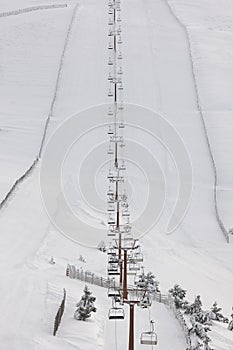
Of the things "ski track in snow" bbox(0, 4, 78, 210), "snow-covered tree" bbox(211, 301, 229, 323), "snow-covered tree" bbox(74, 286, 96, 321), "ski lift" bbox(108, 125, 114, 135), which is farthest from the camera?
"ski lift" bbox(108, 125, 114, 135)

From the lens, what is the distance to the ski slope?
1791 centimetres

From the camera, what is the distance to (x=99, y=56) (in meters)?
52.2

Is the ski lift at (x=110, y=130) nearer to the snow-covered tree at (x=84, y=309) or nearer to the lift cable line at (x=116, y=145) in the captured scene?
the lift cable line at (x=116, y=145)

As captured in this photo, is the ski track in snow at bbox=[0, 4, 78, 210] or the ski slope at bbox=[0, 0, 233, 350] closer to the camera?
the ski slope at bbox=[0, 0, 233, 350]

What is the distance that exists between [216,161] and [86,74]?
53.5 feet

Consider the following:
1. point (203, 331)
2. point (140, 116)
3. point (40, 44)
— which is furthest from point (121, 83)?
point (203, 331)

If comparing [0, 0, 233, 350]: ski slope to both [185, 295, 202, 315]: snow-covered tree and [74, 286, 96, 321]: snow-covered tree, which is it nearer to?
[74, 286, 96, 321]: snow-covered tree

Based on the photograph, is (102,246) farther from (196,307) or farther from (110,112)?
(110,112)

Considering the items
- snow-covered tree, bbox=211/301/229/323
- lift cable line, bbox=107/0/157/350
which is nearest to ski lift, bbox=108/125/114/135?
lift cable line, bbox=107/0/157/350

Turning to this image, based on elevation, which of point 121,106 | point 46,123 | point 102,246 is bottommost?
point 102,246

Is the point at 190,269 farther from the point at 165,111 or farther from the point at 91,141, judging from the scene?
the point at 165,111

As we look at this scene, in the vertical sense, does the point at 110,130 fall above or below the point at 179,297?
above

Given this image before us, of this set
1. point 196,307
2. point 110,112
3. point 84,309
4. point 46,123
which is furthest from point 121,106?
point 84,309

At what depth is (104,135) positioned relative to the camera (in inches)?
1480
